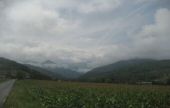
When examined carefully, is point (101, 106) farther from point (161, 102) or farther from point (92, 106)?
point (161, 102)

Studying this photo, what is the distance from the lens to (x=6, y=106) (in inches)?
1001

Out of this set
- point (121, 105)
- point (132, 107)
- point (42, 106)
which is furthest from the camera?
point (42, 106)

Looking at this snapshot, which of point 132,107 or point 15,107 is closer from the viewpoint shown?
point 132,107

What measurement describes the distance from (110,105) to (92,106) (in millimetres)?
1765

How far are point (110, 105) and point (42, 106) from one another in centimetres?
641

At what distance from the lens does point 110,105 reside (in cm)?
2336

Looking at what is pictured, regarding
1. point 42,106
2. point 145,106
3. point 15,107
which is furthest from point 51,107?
point 145,106

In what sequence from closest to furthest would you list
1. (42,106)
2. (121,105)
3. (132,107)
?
(132,107), (121,105), (42,106)

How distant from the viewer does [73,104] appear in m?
24.2

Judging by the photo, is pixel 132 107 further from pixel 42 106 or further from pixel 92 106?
pixel 42 106

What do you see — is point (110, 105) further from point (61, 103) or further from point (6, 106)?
point (6, 106)

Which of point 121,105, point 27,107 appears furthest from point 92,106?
point 27,107

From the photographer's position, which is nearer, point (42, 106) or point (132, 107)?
point (132, 107)

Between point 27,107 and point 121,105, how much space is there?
8848 mm
